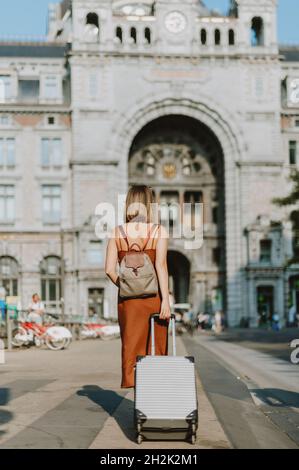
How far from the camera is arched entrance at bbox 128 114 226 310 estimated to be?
73500 mm

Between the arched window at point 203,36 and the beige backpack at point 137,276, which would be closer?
the beige backpack at point 137,276

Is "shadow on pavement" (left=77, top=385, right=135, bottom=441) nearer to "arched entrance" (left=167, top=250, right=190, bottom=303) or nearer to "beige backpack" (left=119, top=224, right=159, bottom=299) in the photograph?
"beige backpack" (left=119, top=224, right=159, bottom=299)

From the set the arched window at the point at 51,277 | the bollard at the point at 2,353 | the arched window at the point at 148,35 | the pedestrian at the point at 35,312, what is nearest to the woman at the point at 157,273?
the bollard at the point at 2,353

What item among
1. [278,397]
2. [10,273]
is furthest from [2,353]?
[10,273]

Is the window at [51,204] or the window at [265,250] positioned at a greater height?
the window at [51,204]

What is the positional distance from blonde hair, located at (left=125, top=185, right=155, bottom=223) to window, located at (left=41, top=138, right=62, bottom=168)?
61.0 metres

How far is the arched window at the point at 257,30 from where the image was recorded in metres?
72.4

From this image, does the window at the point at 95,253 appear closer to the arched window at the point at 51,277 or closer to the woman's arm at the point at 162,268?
the arched window at the point at 51,277

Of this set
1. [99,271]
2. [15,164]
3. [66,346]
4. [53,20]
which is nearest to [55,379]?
[66,346]

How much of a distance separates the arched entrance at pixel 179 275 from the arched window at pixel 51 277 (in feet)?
34.0

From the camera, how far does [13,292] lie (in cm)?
6962

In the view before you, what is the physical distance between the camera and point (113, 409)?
11.2m

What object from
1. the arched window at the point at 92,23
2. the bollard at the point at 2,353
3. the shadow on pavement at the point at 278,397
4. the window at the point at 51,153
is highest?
the arched window at the point at 92,23

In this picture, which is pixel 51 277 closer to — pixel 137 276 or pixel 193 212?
pixel 193 212
